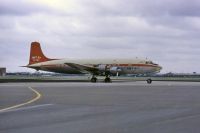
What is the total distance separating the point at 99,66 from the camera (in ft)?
227

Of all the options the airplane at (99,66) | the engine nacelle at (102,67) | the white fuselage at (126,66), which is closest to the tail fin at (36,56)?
the airplane at (99,66)

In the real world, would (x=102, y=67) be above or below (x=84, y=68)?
above

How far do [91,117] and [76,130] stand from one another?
3.09 m

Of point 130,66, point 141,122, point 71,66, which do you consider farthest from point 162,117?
point 71,66

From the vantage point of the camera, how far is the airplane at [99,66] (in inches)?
2665

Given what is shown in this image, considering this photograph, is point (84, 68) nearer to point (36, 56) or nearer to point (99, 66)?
point (99, 66)

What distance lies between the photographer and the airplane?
67.7 meters

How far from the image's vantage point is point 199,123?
476 inches

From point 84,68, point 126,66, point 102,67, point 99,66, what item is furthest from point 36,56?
point 126,66

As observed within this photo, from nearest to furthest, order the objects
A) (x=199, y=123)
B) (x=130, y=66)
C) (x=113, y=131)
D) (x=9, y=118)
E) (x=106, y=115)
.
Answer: (x=113, y=131)
(x=199, y=123)
(x=9, y=118)
(x=106, y=115)
(x=130, y=66)

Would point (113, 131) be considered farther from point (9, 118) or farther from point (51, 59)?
point (51, 59)

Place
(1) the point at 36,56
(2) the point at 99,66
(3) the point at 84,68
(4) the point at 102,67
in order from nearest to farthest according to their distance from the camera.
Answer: (4) the point at 102,67 → (2) the point at 99,66 → (3) the point at 84,68 → (1) the point at 36,56

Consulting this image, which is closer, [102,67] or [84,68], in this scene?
[102,67]

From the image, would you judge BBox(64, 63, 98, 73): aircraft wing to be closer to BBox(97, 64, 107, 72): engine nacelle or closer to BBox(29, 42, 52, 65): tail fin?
BBox(97, 64, 107, 72): engine nacelle
